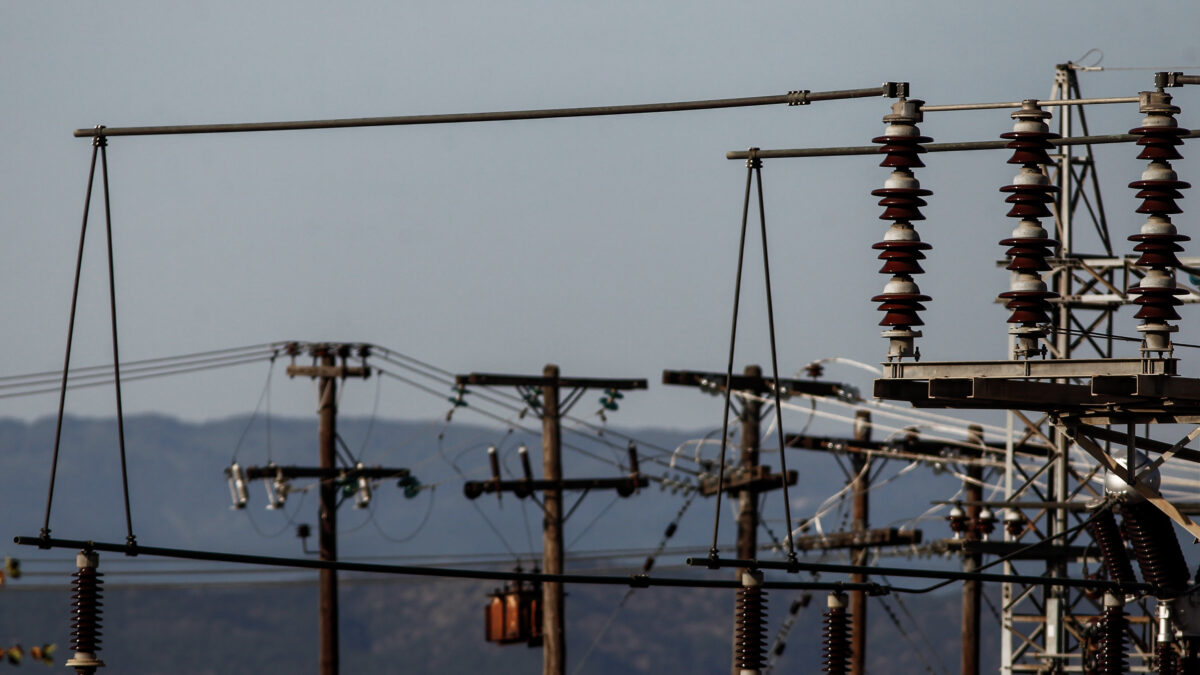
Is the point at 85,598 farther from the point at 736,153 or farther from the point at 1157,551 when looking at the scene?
the point at 1157,551

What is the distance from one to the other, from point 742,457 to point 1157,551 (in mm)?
15240

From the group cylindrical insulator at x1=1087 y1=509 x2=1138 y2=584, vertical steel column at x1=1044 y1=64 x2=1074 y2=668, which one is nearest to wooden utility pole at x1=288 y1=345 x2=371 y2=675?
vertical steel column at x1=1044 y1=64 x2=1074 y2=668

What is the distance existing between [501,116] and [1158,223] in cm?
423

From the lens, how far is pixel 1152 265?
12.6 meters

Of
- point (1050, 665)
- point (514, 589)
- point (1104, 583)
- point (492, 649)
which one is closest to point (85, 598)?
point (1104, 583)

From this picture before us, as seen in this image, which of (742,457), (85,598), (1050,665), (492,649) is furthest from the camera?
(492,649)

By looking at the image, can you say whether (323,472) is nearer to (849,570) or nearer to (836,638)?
(836,638)

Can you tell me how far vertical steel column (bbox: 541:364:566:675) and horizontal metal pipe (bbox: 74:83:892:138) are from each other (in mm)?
18229

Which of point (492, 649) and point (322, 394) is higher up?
point (322, 394)

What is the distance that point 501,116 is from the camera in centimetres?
1277

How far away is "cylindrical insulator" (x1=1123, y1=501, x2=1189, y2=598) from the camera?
56.2 ft

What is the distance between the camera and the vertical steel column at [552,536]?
3200 cm

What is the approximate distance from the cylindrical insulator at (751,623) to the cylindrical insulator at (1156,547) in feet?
16.9

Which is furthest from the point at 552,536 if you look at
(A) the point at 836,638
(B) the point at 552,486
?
(A) the point at 836,638
